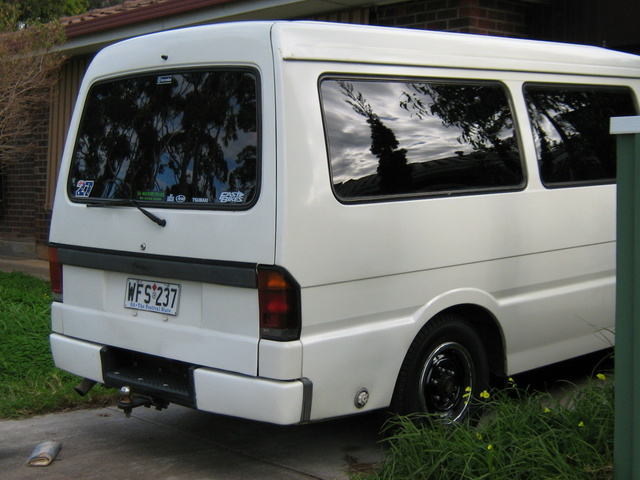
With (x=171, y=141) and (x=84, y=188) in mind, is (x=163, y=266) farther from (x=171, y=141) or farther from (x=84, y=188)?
(x=84, y=188)

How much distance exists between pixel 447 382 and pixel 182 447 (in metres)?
1.55

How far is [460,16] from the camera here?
316 inches

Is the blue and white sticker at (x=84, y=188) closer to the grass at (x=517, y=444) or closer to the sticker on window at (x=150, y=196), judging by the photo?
the sticker on window at (x=150, y=196)

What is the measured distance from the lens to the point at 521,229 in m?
5.06

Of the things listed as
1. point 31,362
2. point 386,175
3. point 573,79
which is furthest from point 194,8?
point 386,175

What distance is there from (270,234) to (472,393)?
1.71 meters

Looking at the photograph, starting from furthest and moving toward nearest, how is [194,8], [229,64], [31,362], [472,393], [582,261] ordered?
[194,8], [31,362], [582,261], [472,393], [229,64]

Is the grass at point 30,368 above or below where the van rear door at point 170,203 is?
below

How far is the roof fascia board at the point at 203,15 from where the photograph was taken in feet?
28.9

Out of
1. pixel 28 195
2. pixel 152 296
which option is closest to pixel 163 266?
pixel 152 296

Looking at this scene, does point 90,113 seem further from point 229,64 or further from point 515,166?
point 515,166

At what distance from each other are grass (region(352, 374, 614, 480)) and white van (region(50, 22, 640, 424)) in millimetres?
426

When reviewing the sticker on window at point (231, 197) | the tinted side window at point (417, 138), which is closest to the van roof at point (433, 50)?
the tinted side window at point (417, 138)

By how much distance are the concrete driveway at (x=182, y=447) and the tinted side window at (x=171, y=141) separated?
4.66 feet
